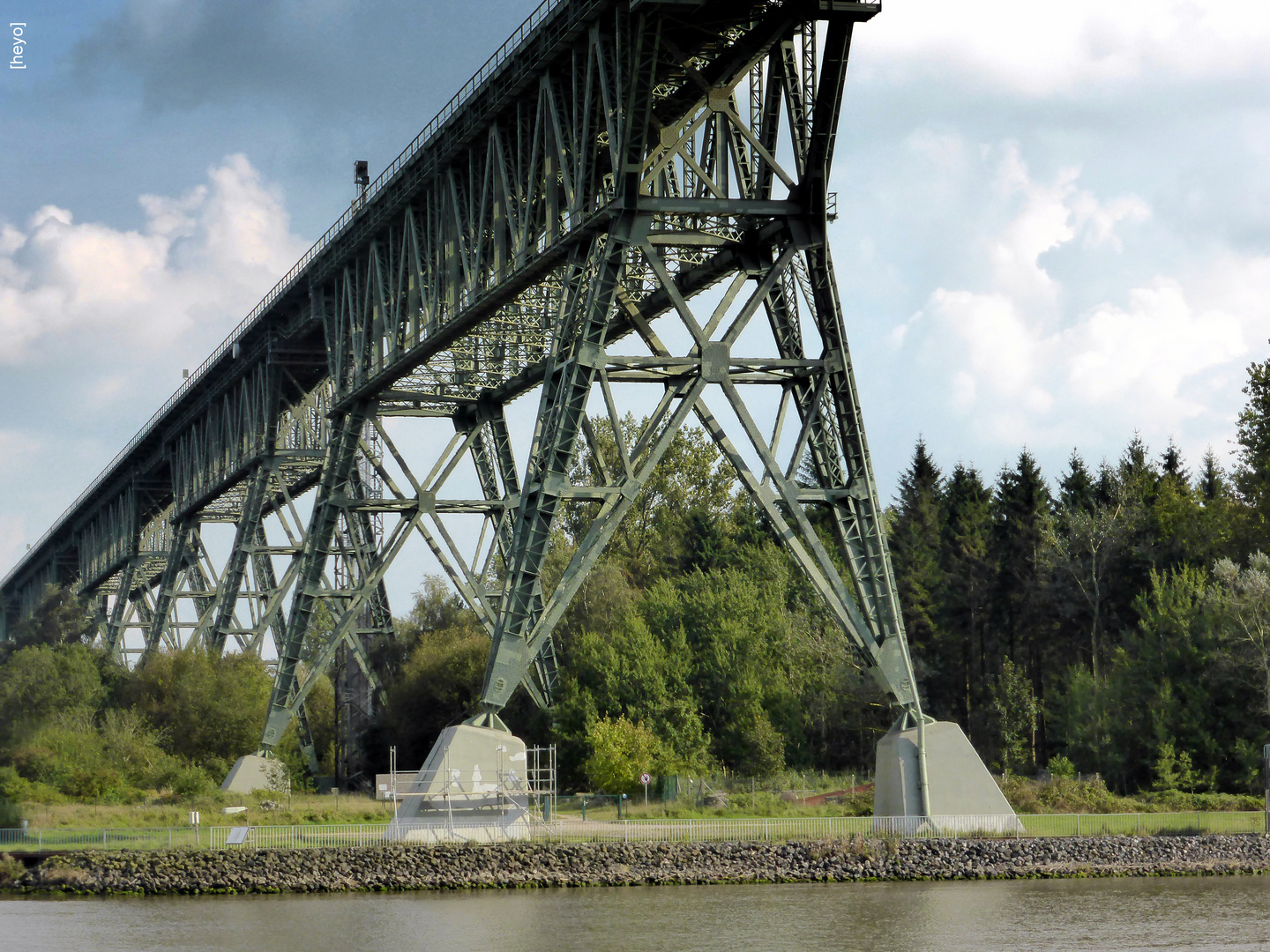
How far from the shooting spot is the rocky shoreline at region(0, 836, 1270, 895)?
31172 mm

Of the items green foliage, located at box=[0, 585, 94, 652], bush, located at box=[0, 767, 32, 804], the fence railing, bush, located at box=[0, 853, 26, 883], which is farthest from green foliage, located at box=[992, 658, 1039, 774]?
green foliage, located at box=[0, 585, 94, 652]

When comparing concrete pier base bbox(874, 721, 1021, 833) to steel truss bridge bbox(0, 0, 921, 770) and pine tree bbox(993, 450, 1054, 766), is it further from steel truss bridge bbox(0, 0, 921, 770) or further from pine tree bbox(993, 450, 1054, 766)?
pine tree bbox(993, 450, 1054, 766)

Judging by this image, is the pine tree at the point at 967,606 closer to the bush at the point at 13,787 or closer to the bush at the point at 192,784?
the bush at the point at 192,784

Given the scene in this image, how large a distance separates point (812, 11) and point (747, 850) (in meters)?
17.6

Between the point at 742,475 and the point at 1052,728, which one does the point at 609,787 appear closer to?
the point at 742,475

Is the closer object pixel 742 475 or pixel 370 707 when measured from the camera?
pixel 742 475

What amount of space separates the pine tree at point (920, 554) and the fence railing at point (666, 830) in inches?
1075

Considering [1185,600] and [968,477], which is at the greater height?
[968,477]

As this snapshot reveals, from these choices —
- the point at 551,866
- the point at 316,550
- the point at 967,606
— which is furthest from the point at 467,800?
the point at 967,606

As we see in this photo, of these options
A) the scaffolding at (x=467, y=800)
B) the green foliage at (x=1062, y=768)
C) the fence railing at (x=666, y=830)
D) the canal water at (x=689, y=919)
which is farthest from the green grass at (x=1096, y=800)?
the scaffolding at (x=467, y=800)

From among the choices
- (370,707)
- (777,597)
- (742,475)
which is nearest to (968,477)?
(777,597)

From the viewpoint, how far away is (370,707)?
212 feet

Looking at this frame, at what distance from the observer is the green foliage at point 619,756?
44.7 metres

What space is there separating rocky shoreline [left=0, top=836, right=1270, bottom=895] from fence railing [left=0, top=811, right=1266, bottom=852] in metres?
0.51
